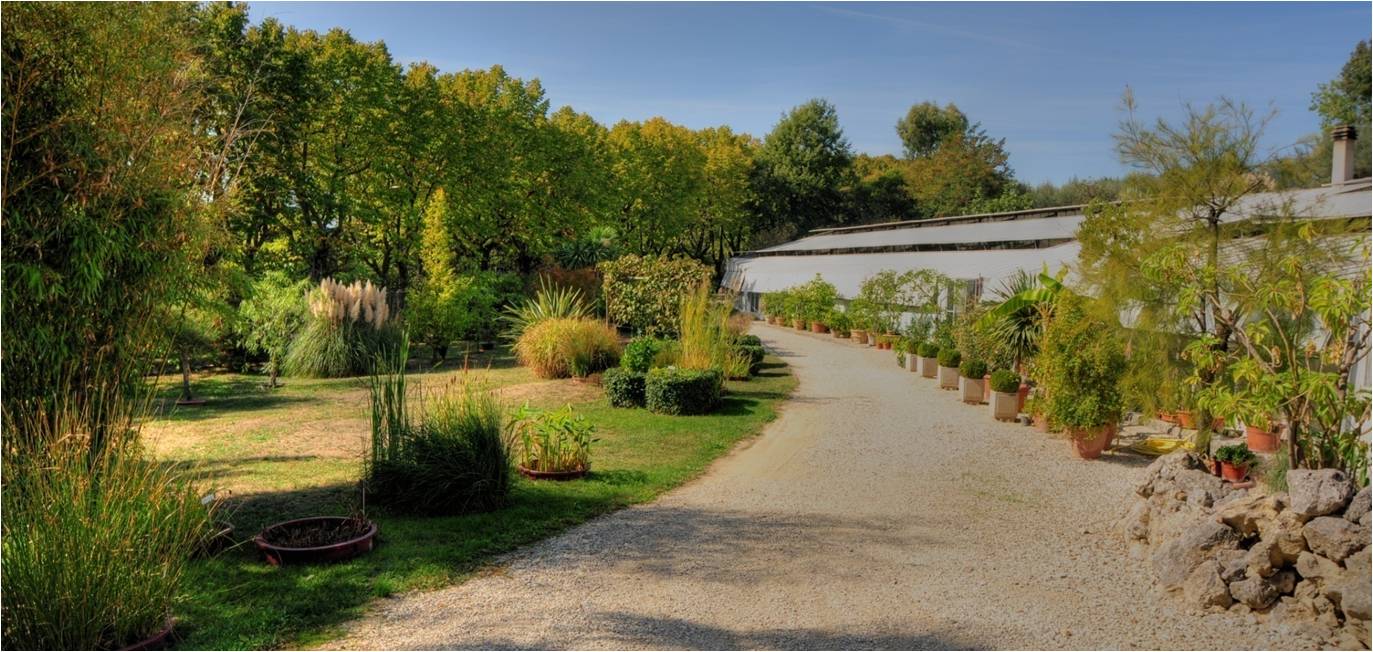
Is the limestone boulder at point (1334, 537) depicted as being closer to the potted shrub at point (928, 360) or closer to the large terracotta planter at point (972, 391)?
the large terracotta planter at point (972, 391)

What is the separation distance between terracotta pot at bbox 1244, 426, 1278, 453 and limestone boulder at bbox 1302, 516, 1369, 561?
489 centimetres

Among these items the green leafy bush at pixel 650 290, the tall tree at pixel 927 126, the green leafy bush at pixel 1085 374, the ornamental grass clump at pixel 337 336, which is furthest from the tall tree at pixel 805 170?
the green leafy bush at pixel 1085 374

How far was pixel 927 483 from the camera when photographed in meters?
8.82

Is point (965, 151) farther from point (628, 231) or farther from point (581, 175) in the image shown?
point (581, 175)

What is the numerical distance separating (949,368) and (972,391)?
1470 mm

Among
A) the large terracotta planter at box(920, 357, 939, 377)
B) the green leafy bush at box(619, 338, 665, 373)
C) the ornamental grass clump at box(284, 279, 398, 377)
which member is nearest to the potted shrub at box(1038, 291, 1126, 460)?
the green leafy bush at box(619, 338, 665, 373)

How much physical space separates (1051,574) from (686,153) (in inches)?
1357

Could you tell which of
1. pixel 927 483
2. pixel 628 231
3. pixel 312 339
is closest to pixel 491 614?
pixel 927 483

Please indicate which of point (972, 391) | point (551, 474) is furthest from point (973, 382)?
point (551, 474)

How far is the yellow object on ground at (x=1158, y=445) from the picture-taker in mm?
10188

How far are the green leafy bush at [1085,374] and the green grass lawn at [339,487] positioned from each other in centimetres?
378

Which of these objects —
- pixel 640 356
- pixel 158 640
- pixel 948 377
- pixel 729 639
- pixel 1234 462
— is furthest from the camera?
pixel 948 377

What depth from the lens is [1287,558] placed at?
524 centimetres

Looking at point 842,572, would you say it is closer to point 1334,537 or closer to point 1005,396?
point 1334,537
